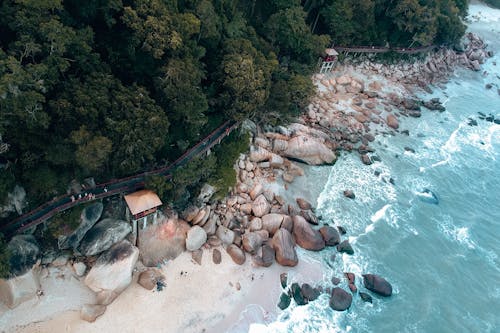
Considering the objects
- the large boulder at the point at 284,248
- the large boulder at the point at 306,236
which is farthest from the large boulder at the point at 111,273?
the large boulder at the point at 306,236

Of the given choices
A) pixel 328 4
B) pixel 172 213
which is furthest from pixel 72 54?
pixel 328 4

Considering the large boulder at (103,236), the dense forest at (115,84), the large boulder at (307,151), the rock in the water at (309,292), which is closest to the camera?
the dense forest at (115,84)

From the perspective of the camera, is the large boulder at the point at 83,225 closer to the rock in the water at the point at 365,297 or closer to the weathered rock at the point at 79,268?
the weathered rock at the point at 79,268

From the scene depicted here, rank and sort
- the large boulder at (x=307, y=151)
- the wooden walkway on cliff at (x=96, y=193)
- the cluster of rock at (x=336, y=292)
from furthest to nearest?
1. the large boulder at (x=307, y=151)
2. the cluster of rock at (x=336, y=292)
3. the wooden walkway on cliff at (x=96, y=193)

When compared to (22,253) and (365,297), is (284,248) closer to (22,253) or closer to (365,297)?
(365,297)

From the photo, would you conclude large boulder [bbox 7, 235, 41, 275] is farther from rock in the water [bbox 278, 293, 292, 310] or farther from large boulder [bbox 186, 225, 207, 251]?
rock in the water [bbox 278, 293, 292, 310]

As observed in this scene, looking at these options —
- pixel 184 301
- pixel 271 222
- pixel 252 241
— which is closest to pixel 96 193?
pixel 184 301

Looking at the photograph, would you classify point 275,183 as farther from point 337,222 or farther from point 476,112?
point 476,112
